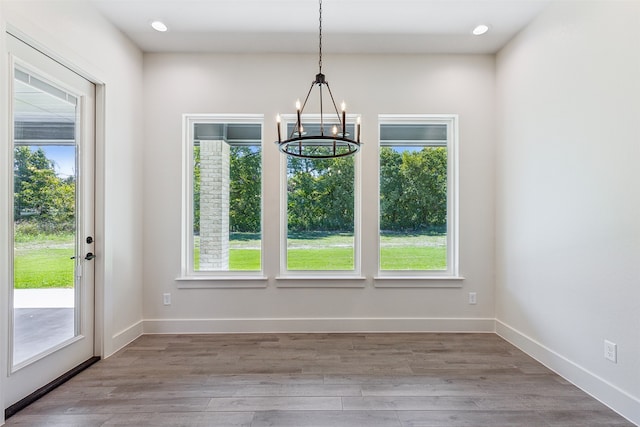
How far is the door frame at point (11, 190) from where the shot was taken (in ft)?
6.61

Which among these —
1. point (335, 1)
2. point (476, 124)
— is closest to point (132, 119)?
point (335, 1)

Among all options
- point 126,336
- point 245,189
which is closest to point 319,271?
point 245,189

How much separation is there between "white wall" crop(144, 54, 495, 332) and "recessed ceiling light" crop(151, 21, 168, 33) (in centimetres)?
44

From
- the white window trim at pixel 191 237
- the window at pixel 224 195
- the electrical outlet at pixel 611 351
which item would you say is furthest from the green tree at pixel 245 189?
the electrical outlet at pixel 611 351

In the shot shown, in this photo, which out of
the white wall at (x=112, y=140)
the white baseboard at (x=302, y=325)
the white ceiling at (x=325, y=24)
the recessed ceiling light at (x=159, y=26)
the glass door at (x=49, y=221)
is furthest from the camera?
the white baseboard at (x=302, y=325)

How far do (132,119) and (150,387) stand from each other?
254cm

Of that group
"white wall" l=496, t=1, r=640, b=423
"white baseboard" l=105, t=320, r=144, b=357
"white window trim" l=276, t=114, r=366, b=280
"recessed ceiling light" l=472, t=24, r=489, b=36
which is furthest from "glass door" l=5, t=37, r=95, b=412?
"white wall" l=496, t=1, r=640, b=423

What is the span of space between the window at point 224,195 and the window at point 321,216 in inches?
15.4

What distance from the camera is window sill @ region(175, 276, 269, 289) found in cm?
357

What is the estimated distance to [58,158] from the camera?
2576 mm

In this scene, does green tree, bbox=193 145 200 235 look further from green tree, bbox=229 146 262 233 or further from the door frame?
the door frame

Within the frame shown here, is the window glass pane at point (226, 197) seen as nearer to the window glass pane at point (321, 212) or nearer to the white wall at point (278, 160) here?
the white wall at point (278, 160)

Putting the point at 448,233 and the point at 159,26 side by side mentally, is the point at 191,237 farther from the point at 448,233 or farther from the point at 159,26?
the point at 448,233

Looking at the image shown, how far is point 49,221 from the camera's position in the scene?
2490mm
